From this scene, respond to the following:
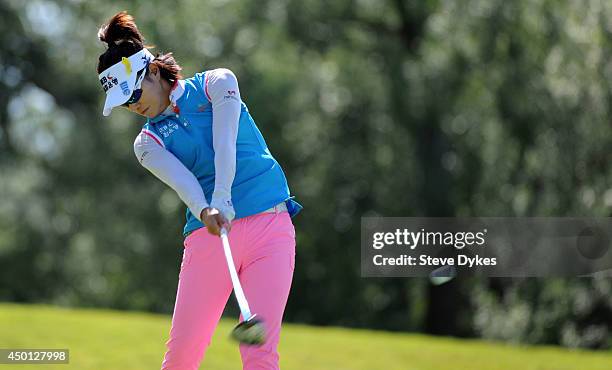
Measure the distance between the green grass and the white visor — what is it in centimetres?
504

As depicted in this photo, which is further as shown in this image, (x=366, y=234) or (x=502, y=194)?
(x=366, y=234)

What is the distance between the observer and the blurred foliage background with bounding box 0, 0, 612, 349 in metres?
16.8

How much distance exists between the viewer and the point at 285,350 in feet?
37.6

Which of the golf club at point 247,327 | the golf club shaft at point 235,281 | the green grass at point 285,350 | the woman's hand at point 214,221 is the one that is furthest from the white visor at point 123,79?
the green grass at point 285,350

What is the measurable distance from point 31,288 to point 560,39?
18983mm

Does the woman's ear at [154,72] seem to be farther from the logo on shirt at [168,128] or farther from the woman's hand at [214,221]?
the woman's hand at [214,221]

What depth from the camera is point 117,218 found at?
962 inches

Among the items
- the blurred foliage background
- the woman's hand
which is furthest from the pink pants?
the blurred foliage background

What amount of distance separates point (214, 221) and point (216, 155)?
265 mm

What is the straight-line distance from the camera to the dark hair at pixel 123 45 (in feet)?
14.1

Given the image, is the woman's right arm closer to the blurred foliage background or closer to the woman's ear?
the woman's ear

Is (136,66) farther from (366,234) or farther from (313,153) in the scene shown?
(313,153)

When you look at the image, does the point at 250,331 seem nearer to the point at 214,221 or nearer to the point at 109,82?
the point at 214,221

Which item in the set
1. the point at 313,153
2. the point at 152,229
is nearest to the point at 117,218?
the point at 152,229
